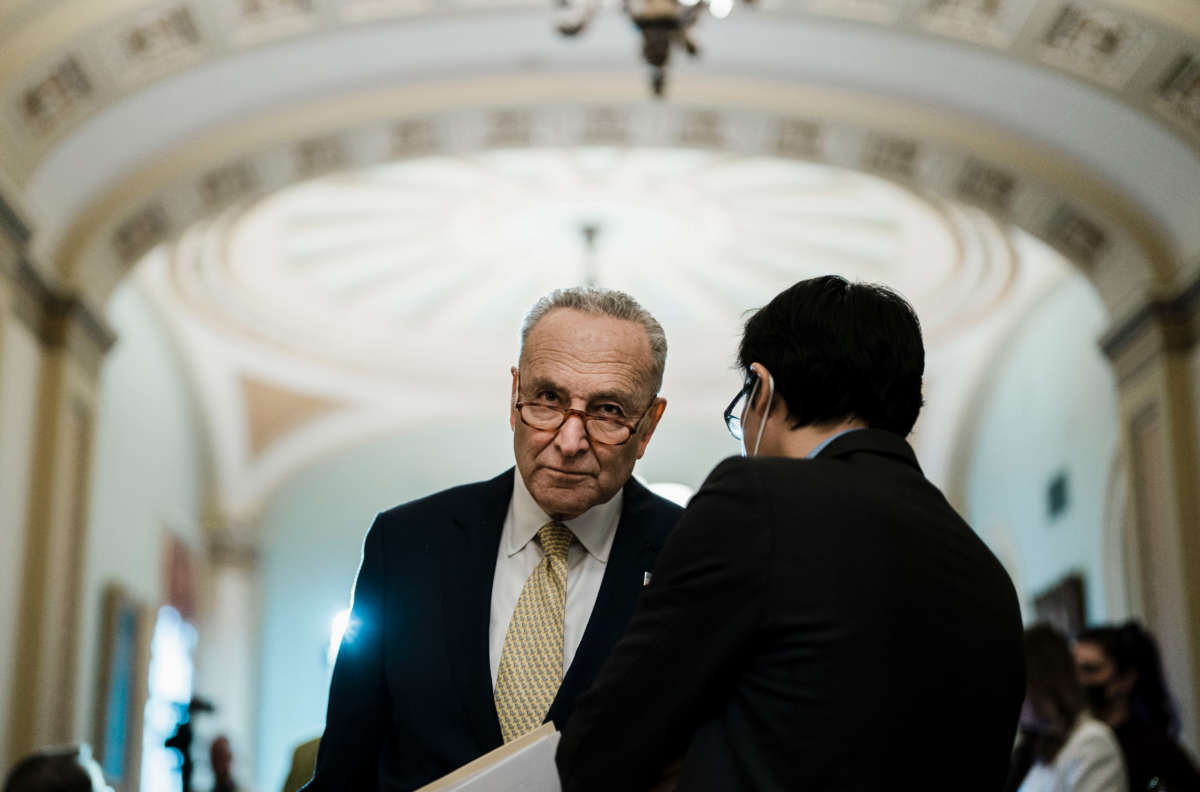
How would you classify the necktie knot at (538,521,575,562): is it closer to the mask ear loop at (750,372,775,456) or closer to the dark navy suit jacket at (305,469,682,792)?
the dark navy suit jacket at (305,469,682,792)

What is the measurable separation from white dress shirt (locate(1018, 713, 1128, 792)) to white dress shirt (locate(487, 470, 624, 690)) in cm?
252

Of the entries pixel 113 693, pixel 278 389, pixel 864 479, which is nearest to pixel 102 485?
pixel 113 693

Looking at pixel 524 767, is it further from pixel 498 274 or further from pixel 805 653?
pixel 498 274

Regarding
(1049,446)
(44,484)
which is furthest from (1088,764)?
(1049,446)

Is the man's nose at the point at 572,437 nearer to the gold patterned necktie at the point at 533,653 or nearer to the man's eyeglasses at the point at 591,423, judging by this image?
the man's eyeglasses at the point at 591,423

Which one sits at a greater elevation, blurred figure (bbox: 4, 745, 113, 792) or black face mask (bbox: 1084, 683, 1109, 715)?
blurred figure (bbox: 4, 745, 113, 792)

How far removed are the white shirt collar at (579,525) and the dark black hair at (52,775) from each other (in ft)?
Answer: 9.40

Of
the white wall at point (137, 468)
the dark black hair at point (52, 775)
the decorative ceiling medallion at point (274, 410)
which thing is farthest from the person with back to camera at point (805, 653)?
the decorative ceiling medallion at point (274, 410)

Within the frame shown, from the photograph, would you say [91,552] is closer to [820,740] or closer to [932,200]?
[932,200]

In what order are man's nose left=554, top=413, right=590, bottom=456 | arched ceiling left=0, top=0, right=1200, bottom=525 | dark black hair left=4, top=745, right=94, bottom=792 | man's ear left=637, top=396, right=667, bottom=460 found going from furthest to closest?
1. arched ceiling left=0, top=0, right=1200, bottom=525
2. dark black hair left=4, top=745, right=94, bottom=792
3. man's ear left=637, top=396, right=667, bottom=460
4. man's nose left=554, top=413, right=590, bottom=456

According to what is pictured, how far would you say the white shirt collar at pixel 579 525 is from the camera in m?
2.51

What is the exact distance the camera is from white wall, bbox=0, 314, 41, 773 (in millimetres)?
8617

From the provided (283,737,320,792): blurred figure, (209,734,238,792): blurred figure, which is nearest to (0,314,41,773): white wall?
(209,734,238,792): blurred figure

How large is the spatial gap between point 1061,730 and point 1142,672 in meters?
0.88
